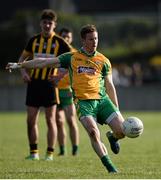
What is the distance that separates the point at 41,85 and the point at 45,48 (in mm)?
640

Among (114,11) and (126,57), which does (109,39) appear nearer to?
(126,57)

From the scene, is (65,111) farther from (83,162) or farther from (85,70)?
(85,70)

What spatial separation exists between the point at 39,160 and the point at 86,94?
9.04ft

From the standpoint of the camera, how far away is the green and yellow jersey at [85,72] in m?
11.9

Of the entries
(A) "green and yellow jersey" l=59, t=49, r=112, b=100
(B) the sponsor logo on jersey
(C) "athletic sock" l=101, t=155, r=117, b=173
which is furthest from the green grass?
(B) the sponsor logo on jersey

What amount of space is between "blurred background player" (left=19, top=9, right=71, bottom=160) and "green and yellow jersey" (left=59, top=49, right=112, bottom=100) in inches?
101

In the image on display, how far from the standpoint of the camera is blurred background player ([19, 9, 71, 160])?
47.7 ft

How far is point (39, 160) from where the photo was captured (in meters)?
14.3

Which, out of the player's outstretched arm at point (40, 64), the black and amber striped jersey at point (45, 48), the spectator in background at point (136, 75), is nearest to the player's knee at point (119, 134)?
the player's outstretched arm at point (40, 64)

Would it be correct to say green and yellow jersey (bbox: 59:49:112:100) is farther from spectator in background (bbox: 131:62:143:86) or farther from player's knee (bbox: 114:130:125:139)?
spectator in background (bbox: 131:62:143:86)

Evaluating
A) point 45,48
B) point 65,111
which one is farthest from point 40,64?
point 65,111

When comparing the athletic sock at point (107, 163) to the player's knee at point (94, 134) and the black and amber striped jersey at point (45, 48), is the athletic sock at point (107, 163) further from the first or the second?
the black and amber striped jersey at point (45, 48)

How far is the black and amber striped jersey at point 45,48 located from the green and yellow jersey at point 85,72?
2.56m

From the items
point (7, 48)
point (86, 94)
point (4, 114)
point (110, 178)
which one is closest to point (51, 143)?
point (86, 94)
